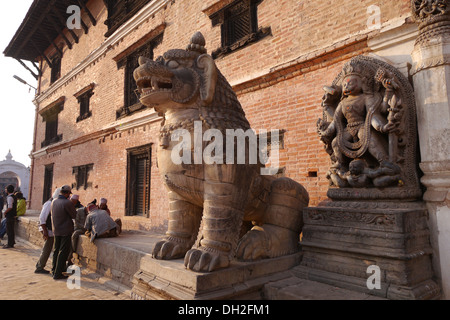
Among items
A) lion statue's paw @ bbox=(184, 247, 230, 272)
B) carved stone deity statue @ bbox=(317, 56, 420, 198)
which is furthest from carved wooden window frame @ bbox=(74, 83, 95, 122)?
lion statue's paw @ bbox=(184, 247, 230, 272)

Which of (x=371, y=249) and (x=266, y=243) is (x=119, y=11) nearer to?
(x=266, y=243)

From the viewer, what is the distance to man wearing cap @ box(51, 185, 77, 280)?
4.66m

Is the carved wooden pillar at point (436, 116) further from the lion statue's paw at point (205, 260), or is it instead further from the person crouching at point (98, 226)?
the person crouching at point (98, 226)

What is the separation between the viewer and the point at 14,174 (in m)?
24.5

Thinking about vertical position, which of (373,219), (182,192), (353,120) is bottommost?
(373,219)

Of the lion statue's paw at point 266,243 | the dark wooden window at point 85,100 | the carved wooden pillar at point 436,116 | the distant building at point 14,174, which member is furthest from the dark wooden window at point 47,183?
the carved wooden pillar at point 436,116

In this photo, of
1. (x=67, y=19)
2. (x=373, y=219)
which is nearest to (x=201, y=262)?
(x=373, y=219)

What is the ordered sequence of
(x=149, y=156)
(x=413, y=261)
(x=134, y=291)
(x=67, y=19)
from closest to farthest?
(x=413, y=261)
(x=134, y=291)
(x=149, y=156)
(x=67, y=19)

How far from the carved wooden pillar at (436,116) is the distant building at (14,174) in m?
28.8

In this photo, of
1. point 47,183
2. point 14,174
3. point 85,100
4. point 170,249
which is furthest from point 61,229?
point 14,174

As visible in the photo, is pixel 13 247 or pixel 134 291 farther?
pixel 13 247
